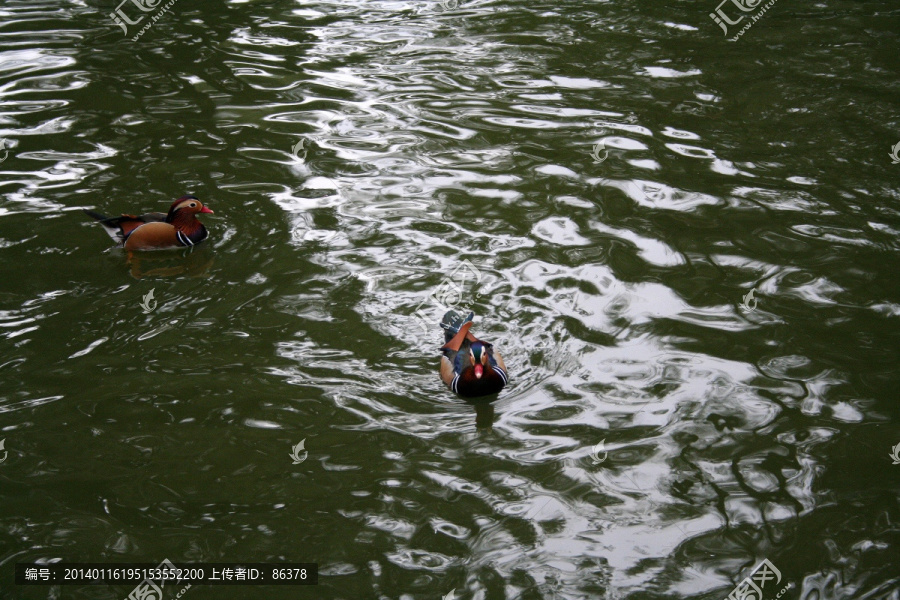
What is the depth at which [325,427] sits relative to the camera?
19.1 feet

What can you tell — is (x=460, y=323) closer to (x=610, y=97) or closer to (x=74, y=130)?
(x=610, y=97)

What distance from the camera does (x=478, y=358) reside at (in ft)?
18.9

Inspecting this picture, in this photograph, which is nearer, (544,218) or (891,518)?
(891,518)

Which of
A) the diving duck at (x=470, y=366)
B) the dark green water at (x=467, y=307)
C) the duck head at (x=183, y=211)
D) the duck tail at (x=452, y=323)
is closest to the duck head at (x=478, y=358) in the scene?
the diving duck at (x=470, y=366)

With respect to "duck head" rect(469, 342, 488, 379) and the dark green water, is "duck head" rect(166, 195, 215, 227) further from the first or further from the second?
"duck head" rect(469, 342, 488, 379)

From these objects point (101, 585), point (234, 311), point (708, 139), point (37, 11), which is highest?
point (37, 11)

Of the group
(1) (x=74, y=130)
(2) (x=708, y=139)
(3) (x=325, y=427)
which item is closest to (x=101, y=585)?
(3) (x=325, y=427)

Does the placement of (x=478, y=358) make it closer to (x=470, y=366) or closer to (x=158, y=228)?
(x=470, y=366)

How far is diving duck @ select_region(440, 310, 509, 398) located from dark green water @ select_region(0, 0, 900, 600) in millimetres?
180

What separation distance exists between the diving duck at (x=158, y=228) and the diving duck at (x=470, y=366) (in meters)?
2.88

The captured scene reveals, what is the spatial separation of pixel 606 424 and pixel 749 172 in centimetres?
408

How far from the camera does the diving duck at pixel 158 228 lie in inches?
300

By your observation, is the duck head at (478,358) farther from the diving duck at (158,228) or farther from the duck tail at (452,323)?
→ the diving duck at (158,228)

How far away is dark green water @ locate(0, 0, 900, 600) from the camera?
16.6 ft
